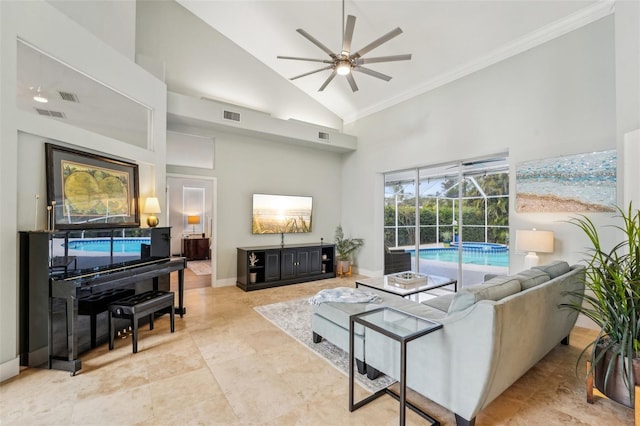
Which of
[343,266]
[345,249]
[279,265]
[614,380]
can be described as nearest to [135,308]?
[279,265]

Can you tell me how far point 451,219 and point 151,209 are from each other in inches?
196

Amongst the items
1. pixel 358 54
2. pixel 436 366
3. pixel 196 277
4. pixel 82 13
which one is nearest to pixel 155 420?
pixel 436 366

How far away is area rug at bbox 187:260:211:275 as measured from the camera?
7.01 m

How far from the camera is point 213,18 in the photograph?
5250 millimetres

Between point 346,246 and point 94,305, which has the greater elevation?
point 346,246

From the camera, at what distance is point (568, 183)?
3730mm

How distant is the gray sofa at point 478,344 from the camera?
1700mm

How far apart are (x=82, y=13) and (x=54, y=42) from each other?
83cm

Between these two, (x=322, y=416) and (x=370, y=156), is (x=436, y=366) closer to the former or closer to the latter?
(x=322, y=416)

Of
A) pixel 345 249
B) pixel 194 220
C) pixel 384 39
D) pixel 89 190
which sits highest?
pixel 384 39

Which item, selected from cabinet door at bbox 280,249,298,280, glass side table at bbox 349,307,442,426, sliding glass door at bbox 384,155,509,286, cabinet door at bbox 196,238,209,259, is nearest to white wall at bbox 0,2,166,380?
glass side table at bbox 349,307,442,426

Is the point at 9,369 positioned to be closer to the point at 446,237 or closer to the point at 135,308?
the point at 135,308

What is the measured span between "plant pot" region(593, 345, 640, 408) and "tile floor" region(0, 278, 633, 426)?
12 cm

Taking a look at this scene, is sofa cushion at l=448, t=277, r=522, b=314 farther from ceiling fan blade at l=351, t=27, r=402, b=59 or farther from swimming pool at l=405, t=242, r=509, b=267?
swimming pool at l=405, t=242, r=509, b=267
